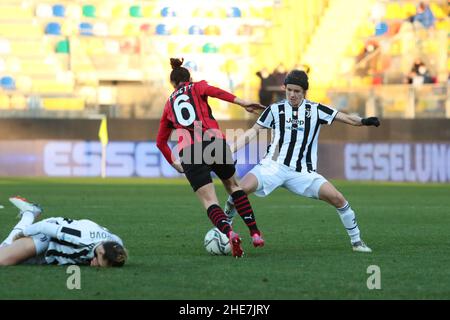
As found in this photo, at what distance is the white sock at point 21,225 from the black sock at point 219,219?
163 centimetres

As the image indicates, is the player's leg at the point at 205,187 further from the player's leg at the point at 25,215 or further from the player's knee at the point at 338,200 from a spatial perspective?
the player's leg at the point at 25,215

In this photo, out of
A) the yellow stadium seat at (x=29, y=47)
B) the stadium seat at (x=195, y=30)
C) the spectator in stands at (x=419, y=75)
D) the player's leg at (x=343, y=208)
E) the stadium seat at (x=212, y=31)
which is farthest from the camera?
the stadium seat at (x=212, y=31)

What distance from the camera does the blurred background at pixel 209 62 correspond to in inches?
1031

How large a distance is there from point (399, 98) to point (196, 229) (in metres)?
14.2

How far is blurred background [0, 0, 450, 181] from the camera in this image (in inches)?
1031

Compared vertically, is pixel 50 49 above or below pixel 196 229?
above

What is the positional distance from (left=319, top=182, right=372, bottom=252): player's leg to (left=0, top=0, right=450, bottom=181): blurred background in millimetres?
14632

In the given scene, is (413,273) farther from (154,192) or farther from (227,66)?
(227,66)

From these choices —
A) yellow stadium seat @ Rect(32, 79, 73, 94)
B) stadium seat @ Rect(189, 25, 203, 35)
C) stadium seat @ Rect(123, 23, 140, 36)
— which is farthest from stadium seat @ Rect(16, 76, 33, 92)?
stadium seat @ Rect(189, 25, 203, 35)

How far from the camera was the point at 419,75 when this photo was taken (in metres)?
28.4

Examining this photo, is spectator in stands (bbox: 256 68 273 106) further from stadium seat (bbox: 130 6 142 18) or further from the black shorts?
the black shorts

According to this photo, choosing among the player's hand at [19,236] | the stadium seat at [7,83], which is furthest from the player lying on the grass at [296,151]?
the stadium seat at [7,83]
